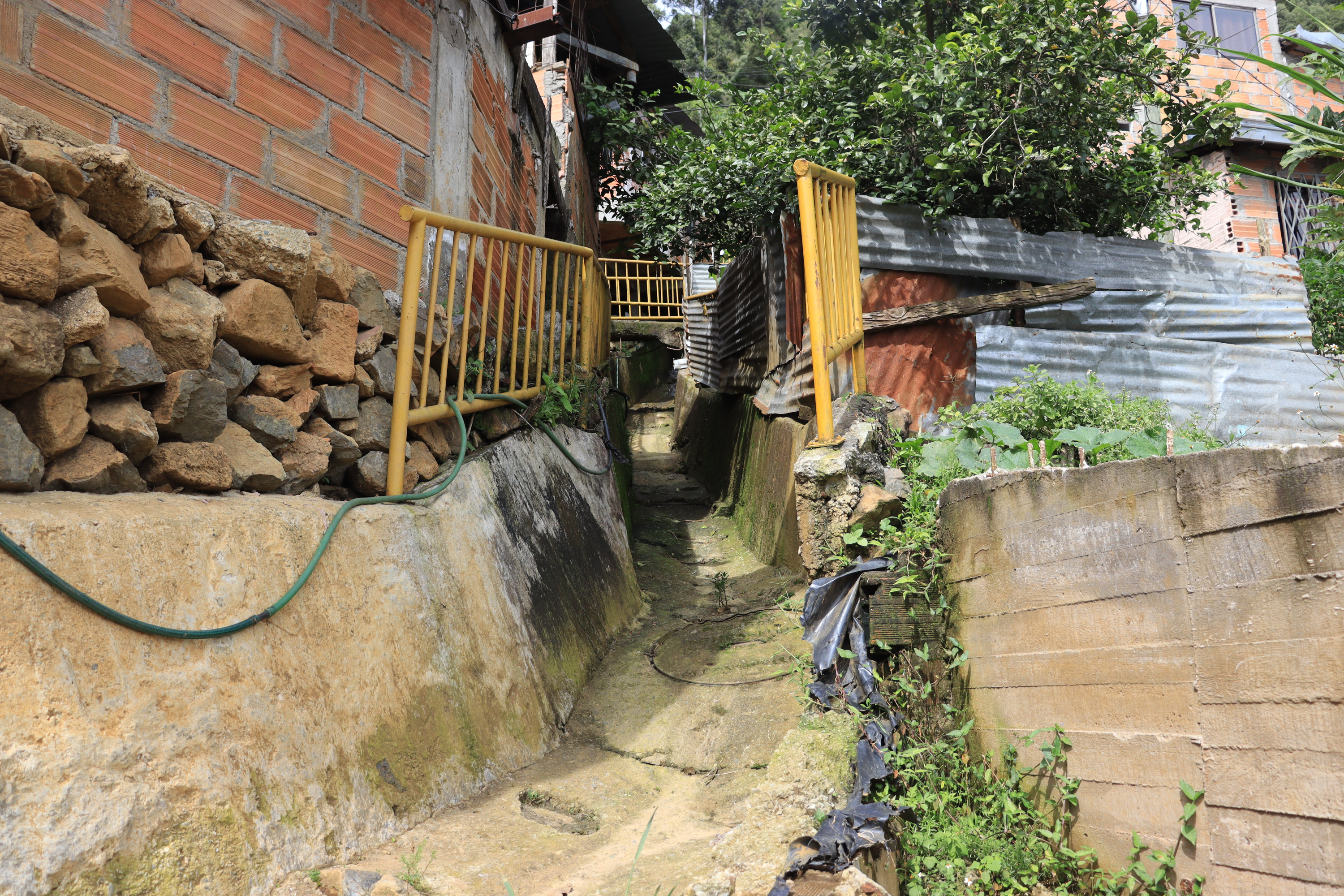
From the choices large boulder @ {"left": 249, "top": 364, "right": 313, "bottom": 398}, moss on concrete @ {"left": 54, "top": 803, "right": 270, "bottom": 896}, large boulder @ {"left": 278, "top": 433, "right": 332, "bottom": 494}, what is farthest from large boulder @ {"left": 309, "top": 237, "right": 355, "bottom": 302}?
moss on concrete @ {"left": 54, "top": 803, "right": 270, "bottom": 896}

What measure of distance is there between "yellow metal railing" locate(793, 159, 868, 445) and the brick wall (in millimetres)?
1985

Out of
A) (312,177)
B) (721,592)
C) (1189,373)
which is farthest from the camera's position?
(1189,373)

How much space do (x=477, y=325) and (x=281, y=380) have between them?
1.36m

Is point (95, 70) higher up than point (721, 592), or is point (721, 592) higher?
point (95, 70)

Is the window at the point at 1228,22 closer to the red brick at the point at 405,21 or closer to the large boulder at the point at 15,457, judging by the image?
the red brick at the point at 405,21

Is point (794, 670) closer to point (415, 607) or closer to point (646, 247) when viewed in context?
point (415, 607)

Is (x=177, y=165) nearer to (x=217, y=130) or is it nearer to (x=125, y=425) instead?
(x=217, y=130)

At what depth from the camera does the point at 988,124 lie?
212 inches

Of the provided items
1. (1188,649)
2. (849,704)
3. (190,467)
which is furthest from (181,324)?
(1188,649)

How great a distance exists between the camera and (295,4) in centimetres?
320

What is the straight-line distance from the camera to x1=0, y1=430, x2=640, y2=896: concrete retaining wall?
5.68 feet

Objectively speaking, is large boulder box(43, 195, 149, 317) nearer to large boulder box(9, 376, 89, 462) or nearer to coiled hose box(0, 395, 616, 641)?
large boulder box(9, 376, 89, 462)

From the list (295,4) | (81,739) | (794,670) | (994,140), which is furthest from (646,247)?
(81,739)

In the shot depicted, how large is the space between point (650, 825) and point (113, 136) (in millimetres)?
2921
